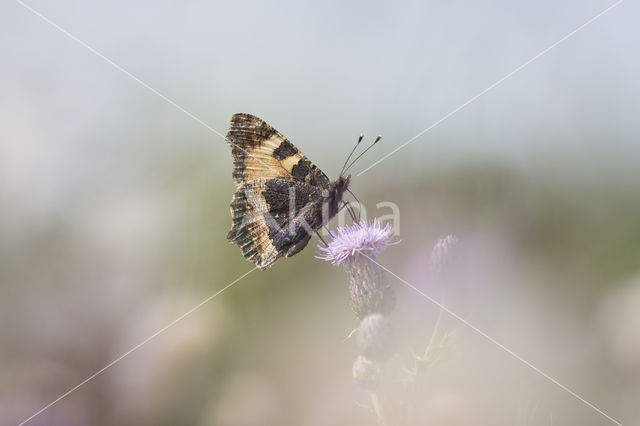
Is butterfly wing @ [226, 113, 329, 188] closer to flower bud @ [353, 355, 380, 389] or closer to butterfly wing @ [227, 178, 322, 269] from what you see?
butterfly wing @ [227, 178, 322, 269]

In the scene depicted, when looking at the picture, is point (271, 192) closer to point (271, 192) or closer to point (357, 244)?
point (271, 192)

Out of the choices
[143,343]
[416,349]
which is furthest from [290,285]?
[416,349]

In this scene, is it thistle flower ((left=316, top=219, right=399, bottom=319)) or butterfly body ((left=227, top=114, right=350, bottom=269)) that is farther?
butterfly body ((left=227, top=114, right=350, bottom=269))

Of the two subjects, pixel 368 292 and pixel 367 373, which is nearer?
pixel 367 373

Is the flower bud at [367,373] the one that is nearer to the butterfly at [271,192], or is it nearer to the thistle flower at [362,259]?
the thistle flower at [362,259]

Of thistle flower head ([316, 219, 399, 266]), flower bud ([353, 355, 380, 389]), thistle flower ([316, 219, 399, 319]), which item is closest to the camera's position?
flower bud ([353, 355, 380, 389])

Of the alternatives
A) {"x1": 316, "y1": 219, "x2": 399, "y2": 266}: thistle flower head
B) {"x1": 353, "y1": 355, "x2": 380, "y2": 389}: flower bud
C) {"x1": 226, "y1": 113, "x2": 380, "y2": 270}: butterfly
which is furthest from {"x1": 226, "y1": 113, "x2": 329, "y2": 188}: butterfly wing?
{"x1": 353, "y1": 355, "x2": 380, "y2": 389}: flower bud

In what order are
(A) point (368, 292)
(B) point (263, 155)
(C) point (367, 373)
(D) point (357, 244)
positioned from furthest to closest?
(B) point (263, 155) → (D) point (357, 244) → (A) point (368, 292) → (C) point (367, 373)

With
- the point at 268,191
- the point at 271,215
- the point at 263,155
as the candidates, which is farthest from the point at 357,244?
the point at 263,155
